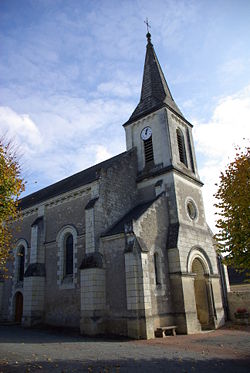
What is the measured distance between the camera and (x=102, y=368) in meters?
8.16

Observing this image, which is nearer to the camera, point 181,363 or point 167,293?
point 181,363

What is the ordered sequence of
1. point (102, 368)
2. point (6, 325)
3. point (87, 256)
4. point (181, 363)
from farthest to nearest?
point (6, 325), point (87, 256), point (181, 363), point (102, 368)

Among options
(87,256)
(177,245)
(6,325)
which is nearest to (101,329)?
(87,256)

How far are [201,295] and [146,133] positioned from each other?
456 inches

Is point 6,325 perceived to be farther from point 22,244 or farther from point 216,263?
point 216,263

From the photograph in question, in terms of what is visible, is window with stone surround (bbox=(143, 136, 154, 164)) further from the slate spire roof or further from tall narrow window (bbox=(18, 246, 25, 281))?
tall narrow window (bbox=(18, 246, 25, 281))

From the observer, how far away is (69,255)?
61.4 ft

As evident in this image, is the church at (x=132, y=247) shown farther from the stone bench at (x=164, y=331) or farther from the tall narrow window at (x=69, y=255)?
the stone bench at (x=164, y=331)

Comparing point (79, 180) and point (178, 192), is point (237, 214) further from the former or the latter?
point (79, 180)

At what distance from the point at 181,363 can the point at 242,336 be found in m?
7.16

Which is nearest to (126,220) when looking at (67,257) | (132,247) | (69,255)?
(132,247)

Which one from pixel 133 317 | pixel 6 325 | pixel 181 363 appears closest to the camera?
pixel 181 363

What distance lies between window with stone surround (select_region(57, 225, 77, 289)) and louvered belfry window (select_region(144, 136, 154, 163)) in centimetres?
724

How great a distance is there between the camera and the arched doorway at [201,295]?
60.2 feet
